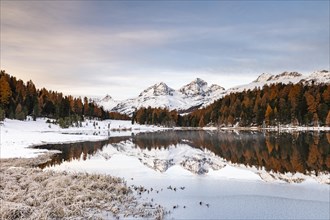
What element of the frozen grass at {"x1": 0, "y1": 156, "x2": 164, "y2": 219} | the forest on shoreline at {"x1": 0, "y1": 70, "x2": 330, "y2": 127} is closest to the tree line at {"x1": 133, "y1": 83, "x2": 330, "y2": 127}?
the forest on shoreline at {"x1": 0, "y1": 70, "x2": 330, "y2": 127}

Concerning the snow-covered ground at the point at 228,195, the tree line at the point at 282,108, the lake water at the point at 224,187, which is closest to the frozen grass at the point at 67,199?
the snow-covered ground at the point at 228,195

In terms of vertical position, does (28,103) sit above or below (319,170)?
above

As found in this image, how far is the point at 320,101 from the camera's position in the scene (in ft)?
463

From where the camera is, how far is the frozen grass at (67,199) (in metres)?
13.8

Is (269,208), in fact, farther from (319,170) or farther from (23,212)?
(319,170)

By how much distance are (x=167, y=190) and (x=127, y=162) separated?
15.4m

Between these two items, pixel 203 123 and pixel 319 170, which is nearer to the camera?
pixel 319 170

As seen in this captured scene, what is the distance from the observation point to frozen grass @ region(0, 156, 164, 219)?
1379cm

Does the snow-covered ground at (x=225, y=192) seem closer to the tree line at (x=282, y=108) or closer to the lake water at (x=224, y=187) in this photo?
the lake water at (x=224, y=187)

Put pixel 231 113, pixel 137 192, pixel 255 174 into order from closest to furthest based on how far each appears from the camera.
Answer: pixel 137 192
pixel 255 174
pixel 231 113

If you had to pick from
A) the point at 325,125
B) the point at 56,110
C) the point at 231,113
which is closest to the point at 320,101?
the point at 325,125

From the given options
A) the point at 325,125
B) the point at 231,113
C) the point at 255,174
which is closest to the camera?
the point at 255,174

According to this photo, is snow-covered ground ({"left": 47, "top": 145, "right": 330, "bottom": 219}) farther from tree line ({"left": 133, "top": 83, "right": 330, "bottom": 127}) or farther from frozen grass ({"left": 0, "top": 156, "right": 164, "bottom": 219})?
tree line ({"left": 133, "top": 83, "right": 330, "bottom": 127})

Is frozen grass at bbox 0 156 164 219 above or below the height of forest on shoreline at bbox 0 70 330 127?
below
